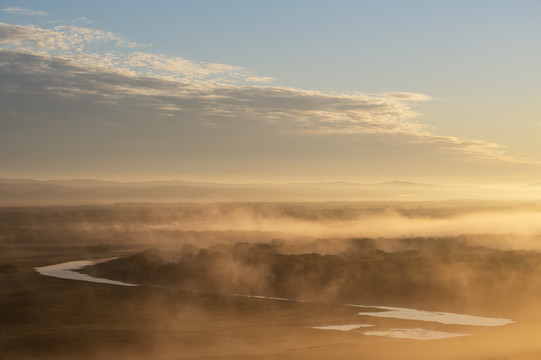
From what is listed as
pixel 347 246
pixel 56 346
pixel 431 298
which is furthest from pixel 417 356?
pixel 347 246

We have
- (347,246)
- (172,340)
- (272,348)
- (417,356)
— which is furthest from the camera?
(347,246)

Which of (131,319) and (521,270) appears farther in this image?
(521,270)

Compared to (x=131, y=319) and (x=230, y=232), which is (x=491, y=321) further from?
(x=230, y=232)

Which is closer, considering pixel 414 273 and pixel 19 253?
pixel 414 273

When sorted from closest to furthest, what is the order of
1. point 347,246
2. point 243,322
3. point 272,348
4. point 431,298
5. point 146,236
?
point 272,348
point 243,322
point 431,298
point 347,246
point 146,236

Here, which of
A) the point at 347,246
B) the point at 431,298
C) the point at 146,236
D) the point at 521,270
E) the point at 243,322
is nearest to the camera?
the point at 243,322

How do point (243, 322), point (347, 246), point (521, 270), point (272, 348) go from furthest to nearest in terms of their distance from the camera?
point (347, 246), point (521, 270), point (243, 322), point (272, 348)

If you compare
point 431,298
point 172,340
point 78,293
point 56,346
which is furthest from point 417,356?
point 78,293

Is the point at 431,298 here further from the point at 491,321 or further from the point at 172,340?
the point at 172,340
